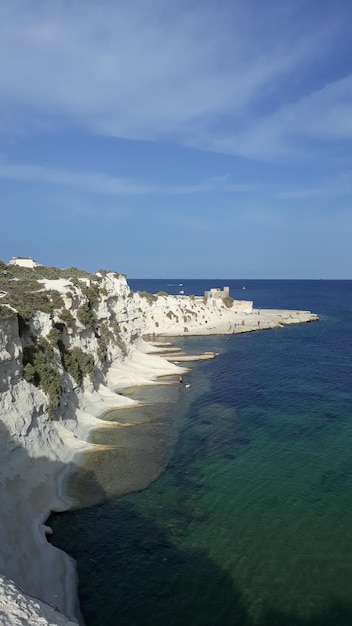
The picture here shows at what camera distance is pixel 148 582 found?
60.2 ft

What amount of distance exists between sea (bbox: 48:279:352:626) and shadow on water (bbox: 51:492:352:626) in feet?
0.16

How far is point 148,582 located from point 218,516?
231 inches

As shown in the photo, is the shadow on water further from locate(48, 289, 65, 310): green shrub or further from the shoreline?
locate(48, 289, 65, 310): green shrub

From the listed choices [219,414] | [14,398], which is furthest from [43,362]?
[219,414]

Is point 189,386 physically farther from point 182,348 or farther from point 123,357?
point 182,348

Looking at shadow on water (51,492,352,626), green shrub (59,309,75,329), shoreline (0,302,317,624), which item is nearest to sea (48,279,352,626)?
shadow on water (51,492,352,626)

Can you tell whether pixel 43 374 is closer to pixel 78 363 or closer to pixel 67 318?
pixel 78 363

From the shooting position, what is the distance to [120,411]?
131 ft

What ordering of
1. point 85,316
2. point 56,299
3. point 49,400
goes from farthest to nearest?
point 85,316
point 56,299
point 49,400

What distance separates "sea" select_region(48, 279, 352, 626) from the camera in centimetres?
1719

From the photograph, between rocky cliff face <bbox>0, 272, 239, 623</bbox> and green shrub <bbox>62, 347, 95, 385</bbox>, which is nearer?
rocky cliff face <bbox>0, 272, 239, 623</bbox>

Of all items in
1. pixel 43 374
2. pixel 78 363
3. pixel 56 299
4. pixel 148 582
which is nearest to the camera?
pixel 148 582

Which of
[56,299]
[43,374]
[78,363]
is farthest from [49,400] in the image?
[56,299]

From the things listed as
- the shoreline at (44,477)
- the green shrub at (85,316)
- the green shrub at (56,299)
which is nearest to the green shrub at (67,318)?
the green shrub at (56,299)
